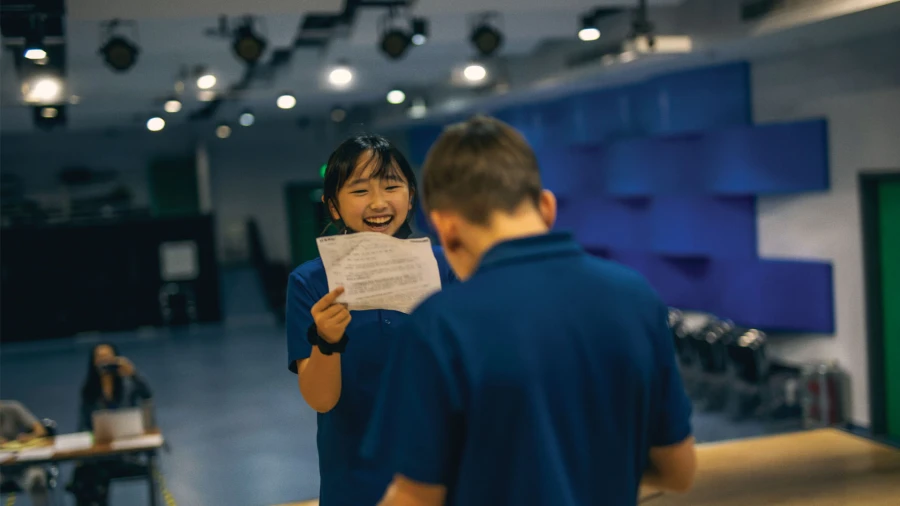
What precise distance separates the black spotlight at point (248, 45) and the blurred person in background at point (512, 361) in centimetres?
589

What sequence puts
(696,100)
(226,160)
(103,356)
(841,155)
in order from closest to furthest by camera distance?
(103,356), (841,155), (696,100), (226,160)

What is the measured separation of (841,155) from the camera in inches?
314

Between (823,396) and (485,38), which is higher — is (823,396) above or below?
below

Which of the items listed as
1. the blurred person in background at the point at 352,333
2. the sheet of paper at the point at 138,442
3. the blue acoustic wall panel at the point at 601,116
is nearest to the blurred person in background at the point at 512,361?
the blurred person in background at the point at 352,333

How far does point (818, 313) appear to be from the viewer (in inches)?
325

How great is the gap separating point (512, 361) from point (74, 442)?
5.86 m

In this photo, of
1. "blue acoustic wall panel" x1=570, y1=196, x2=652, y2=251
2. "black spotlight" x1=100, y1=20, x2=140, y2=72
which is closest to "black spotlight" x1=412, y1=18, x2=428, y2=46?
"black spotlight" x1=100, y1=20, x2=140, y2=72

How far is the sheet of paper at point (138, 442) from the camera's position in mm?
6168

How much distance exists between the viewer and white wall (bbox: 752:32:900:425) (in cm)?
753

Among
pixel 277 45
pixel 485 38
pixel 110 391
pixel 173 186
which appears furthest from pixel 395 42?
pixel 173 186

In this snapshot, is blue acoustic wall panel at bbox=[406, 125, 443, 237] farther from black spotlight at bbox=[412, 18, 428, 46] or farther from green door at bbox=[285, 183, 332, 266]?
black spotlight at bbox=[412, 18, 428, 46]

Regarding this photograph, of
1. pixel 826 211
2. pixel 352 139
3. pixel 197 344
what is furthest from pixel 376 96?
pixel 352 139

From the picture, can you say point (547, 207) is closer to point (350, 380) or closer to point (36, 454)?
point (350, 380)

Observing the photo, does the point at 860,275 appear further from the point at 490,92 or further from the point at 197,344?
the point at 197,344
